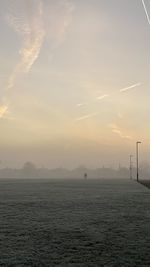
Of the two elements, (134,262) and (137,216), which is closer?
(134,262)

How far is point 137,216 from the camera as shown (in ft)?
91.0

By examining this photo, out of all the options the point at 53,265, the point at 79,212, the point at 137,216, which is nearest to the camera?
the point at 53,265

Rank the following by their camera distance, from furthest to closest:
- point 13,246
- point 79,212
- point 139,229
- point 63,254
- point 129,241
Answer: point 79,212
point 139,229
point 129,241
point 13,246
point 63,254

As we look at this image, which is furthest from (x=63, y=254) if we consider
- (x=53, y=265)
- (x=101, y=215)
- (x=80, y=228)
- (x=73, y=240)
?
(x=101, y=215)

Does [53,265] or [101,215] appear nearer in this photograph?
[53,265]

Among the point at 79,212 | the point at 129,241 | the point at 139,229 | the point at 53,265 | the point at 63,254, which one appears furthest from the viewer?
the point at 79,212

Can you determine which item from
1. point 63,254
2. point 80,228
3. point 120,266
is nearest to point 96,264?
point 120,266

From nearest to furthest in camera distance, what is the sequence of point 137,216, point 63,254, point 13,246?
point 63,254 < point 13,246 < point 137,216

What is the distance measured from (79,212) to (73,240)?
11653mm

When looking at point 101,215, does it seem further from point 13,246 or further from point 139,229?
point 13,246

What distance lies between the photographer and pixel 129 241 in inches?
713

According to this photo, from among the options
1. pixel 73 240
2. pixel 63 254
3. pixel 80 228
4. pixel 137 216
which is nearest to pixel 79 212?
pixel 137 216

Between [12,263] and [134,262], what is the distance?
13.0ft

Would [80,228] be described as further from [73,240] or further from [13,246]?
[13,246]
